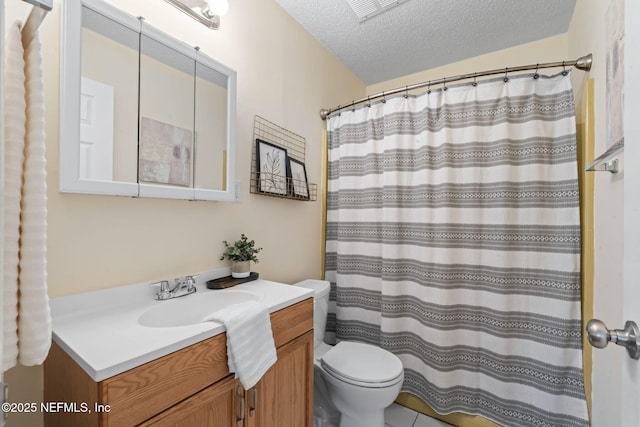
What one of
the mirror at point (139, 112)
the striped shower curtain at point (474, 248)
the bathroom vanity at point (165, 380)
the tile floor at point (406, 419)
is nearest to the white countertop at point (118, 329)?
the bathroom vanity at point (165, 380)

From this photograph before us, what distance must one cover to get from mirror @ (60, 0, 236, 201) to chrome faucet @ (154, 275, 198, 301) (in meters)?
0.36

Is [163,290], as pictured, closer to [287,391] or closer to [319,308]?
[287,391]

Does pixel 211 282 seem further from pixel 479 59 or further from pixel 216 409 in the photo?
pixel 479 59

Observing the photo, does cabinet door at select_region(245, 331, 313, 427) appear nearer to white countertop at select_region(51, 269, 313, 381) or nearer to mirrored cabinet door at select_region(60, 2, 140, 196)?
white countertop at select_region(51, 269, 313, 381)

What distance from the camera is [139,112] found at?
1.06m

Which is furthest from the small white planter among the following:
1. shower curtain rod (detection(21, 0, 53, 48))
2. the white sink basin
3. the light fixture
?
the light fixture

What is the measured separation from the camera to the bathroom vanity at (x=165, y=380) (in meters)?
0.63

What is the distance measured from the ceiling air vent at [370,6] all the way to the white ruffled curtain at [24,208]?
5.30ft

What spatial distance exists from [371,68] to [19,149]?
93.1 inches

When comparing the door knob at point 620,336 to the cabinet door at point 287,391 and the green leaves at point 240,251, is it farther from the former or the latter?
the green leaves at point 240,251

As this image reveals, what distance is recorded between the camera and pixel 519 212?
1459 millimetres

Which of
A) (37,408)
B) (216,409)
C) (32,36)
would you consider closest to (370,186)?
(216,409)

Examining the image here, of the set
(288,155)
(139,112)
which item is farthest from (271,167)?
(139,112)

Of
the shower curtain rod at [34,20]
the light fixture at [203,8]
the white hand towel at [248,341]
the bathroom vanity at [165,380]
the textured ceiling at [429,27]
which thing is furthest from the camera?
the textured ceiling at [429,27]
